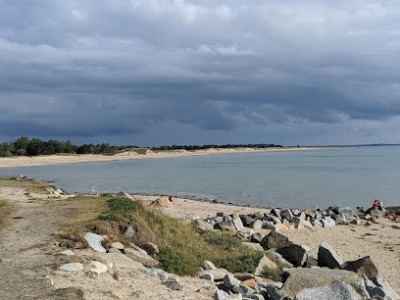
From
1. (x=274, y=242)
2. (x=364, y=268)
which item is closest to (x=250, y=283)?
(x=364, y=268)

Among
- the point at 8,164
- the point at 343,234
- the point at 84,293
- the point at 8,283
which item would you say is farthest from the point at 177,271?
the point at 8,164

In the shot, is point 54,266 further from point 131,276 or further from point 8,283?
point 131,276

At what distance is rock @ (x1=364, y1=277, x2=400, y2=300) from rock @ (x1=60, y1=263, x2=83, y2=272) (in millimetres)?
7035

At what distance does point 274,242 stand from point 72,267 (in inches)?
344

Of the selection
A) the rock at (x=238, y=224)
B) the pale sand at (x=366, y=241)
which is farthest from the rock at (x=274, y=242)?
the rock at (x=238, y=224)

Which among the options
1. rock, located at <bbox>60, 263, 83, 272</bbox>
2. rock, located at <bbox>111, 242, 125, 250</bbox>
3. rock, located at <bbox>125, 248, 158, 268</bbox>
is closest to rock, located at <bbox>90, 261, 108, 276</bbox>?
rock, located at <bbox>60, 263, 83, 272</bbox>

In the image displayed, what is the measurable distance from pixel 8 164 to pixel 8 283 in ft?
292

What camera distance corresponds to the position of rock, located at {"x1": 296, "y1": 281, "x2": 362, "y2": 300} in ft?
28.9

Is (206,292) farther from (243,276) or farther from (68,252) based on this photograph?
(68,252)

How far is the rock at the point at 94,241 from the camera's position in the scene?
33.5 feet

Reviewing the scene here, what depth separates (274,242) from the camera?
14.9 m

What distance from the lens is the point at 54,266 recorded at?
8.21 m

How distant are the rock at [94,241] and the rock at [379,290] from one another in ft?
22.8

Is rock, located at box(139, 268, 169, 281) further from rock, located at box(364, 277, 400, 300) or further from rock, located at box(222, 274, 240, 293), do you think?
rock, located at box(364, 277, 400, 300)
